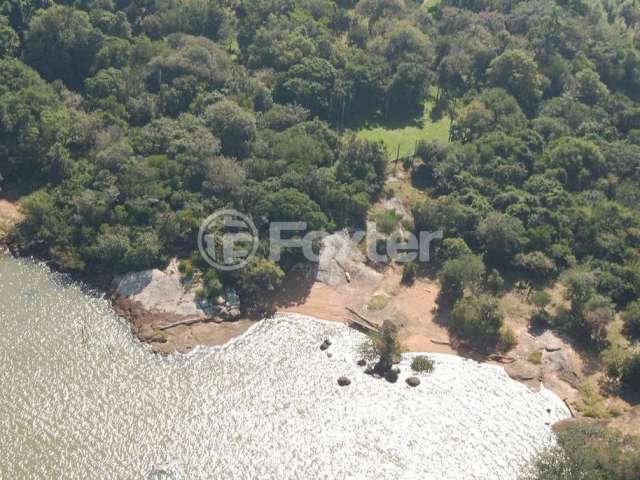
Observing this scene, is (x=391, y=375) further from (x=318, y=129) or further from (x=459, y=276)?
(x=318, y=129)

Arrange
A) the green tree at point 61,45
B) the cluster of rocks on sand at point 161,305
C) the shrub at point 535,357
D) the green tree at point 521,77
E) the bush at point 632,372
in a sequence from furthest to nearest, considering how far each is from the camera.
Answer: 1. the green tree at point 521,77
2. the green tree at point 61,45
3. the cluster of rocks on sand at point 161,305
4. the shrub at point 535,357
5. the bush at point 632,372

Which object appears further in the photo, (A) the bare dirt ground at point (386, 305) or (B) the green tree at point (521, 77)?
(B) the green tree at point (521, 77)

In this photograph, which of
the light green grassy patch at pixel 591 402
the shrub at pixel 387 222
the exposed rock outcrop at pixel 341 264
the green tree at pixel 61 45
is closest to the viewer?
the light green grassy patch at pixel 591 402

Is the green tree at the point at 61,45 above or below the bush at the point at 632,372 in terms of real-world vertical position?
above

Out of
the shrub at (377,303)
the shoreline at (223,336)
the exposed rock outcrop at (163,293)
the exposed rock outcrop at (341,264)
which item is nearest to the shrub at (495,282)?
the shoreline at (223,336)

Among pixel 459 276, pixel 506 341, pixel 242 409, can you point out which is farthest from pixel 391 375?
pixel 242 409

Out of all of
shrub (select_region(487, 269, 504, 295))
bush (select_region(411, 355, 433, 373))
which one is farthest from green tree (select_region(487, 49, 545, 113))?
bush (select_region(411, 355, 433, 373))

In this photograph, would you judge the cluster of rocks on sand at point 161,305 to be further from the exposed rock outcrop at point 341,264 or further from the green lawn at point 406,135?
the green lawn at point 406,135
